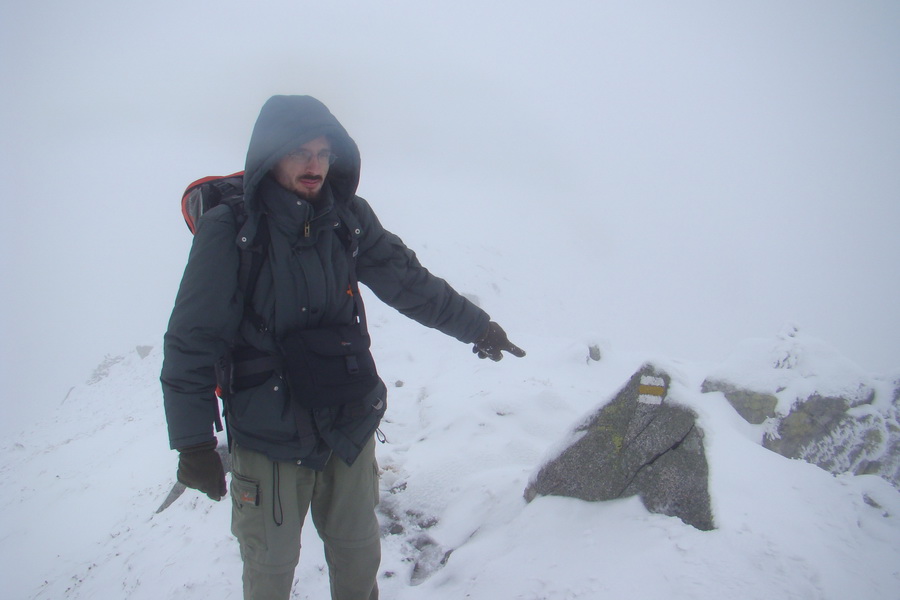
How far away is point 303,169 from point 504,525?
3.71 m

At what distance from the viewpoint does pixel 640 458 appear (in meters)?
4.01

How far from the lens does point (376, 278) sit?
3324 mm

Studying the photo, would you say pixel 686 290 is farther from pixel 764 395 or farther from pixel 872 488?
pixel 872 488

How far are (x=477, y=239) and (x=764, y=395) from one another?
19.7 m

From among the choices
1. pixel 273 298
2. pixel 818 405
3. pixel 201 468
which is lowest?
pixel 818 405

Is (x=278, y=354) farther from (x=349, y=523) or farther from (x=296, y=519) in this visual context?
(x=349, y=523)

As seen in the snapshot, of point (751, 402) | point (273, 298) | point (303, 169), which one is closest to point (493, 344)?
point (273, 298)

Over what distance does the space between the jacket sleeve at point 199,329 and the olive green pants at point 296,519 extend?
1.37 ft

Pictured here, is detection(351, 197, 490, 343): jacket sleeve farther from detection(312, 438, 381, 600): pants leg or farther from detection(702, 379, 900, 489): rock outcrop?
detection(702, 379, 900, 489): rock outcrop

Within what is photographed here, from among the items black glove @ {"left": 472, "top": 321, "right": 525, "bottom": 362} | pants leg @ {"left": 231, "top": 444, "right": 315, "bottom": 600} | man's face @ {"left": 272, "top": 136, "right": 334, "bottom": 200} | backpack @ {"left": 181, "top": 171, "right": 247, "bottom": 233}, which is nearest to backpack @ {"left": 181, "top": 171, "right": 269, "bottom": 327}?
backpack @ {"left": 181, "top": 171, "right": 247, "bottom": 233}

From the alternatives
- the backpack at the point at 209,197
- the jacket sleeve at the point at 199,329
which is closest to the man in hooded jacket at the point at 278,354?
the jacket sleeve at the point at 199,329

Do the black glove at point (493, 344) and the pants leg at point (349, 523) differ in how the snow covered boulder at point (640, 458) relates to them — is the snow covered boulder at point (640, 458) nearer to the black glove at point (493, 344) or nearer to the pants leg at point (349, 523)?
the black glove at point (493, 344)

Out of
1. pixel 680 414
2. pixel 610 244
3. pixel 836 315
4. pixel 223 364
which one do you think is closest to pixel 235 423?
pixel 223 364

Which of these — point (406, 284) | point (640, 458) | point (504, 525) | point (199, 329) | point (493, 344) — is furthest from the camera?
point (504, 525)
